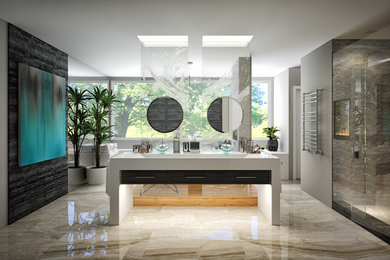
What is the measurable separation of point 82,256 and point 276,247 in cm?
195

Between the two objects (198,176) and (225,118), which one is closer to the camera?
(198,176)

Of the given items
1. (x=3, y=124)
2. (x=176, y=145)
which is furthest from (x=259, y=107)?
(x=3, y=124)

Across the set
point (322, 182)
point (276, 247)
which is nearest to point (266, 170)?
point (276, 247)

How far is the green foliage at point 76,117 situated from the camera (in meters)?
5.21

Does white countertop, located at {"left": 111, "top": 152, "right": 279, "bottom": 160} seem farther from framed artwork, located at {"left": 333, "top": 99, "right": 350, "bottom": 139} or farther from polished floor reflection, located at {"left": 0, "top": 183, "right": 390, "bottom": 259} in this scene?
framed artwork, located at {"left": 333, "top": 99, "right": 350, "bottom": 139}

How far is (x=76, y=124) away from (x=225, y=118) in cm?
301

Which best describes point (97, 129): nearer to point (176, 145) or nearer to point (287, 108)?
point (176, 145)

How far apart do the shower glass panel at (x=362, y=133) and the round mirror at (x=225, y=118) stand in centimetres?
146

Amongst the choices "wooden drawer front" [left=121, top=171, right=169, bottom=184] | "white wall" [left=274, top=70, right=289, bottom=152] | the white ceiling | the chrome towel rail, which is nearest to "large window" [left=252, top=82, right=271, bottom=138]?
"white wall" [left=274, top=70, right=289, bottom=152]

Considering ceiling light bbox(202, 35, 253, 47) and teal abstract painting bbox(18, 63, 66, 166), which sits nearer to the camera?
teal abstract painting bbox(18, 63, 66, 166)

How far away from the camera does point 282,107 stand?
657cm

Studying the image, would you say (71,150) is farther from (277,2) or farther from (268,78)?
(268,78)

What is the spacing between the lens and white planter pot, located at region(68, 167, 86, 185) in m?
5.46

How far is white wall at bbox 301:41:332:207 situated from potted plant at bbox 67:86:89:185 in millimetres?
4296
